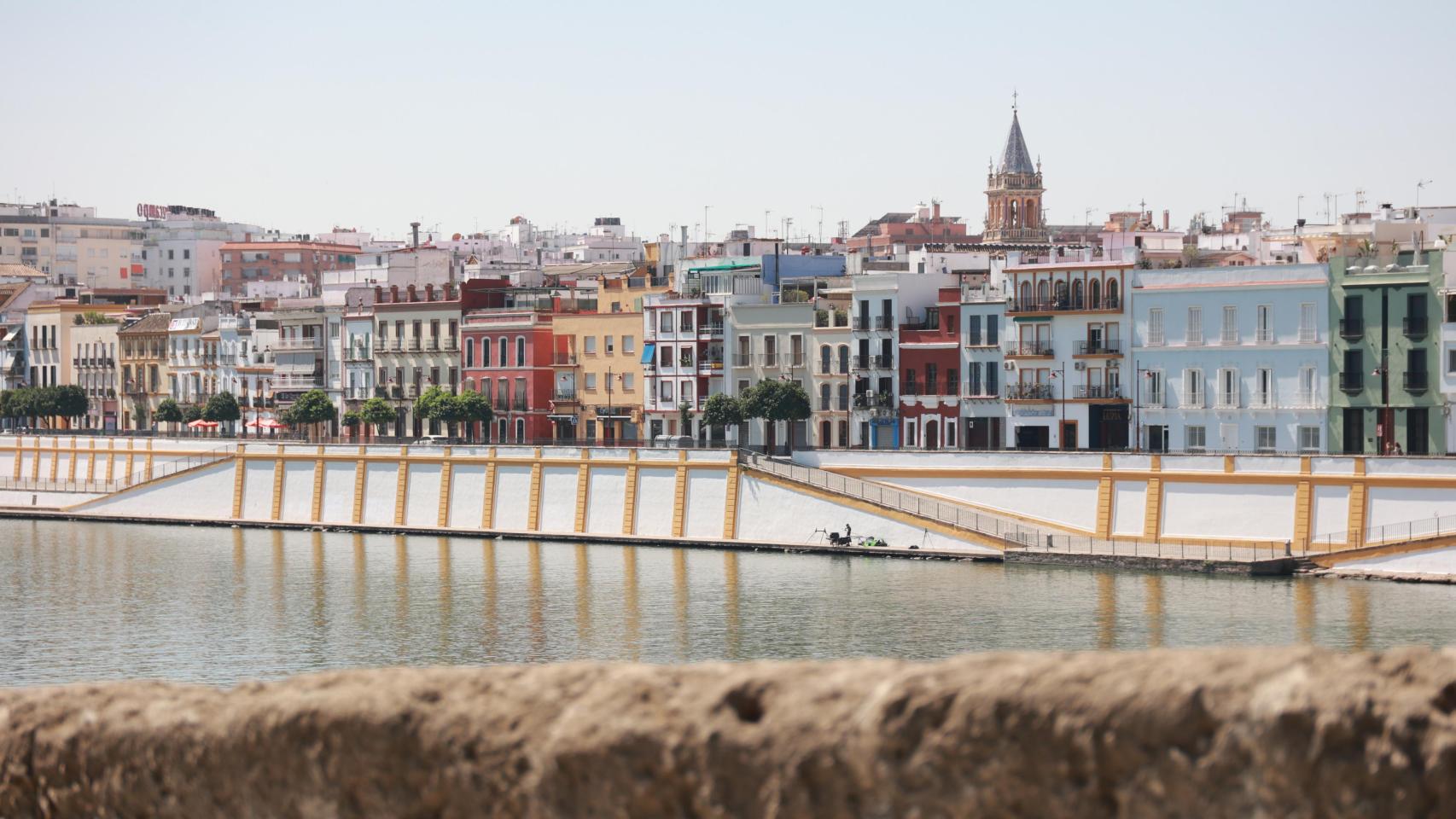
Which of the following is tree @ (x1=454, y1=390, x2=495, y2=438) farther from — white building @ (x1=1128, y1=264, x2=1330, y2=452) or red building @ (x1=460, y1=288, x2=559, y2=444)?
white building @ (x1=1128, y1=264, x2=1330, y2=452)

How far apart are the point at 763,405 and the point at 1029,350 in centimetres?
1010

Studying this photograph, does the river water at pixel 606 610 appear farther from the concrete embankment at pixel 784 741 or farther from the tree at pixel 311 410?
the tree at pixel 311 410

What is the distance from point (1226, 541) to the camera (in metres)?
59.7

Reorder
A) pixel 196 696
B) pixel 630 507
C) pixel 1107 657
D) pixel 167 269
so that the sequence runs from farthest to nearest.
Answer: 1. pixel 167 269
2. pixel 630 507
3. pixel 196 696
4. pixel 1107 657

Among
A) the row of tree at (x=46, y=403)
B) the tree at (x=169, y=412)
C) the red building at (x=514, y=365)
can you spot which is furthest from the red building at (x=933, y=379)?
the row of tree at (x=46, y=403)

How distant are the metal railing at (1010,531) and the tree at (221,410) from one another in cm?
4089

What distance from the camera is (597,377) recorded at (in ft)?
297

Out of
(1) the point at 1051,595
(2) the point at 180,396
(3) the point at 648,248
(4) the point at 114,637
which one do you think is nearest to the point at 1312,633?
(1) the point at 1051,595

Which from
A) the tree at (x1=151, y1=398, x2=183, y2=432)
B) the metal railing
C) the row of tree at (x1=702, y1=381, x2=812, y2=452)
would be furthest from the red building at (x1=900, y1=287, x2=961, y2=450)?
the tree at (x1=151, y1=398, x2=183, y2=432)

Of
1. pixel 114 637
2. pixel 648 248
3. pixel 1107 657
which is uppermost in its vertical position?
pixel 648 248

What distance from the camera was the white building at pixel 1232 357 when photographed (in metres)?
66.6

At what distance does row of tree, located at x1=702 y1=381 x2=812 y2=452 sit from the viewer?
7850 cm

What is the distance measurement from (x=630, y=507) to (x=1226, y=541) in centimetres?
2055

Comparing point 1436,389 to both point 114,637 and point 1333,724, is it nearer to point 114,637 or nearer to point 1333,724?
point 114,637
